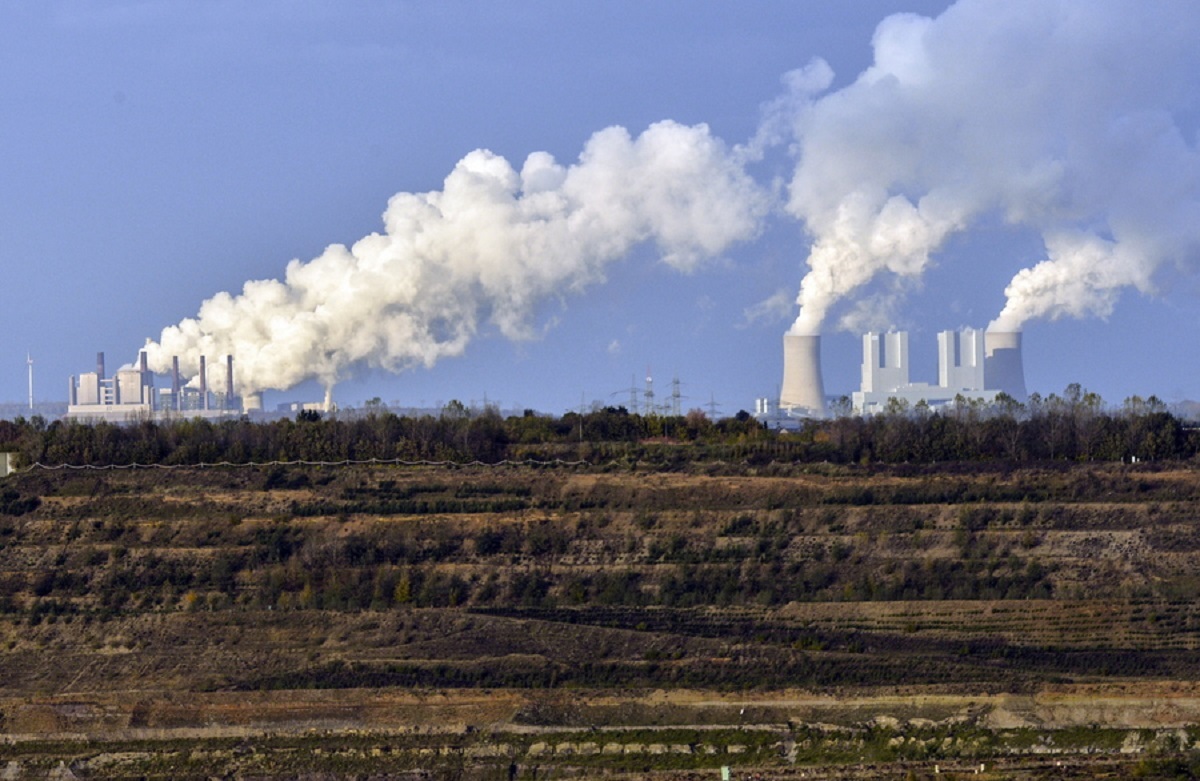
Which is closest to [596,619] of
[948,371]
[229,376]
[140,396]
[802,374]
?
[229,376]

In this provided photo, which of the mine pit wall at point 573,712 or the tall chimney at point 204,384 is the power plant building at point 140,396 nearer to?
the tall chimney at point 204,384

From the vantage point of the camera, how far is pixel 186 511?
67.1m

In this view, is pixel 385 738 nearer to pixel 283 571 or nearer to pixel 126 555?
pixel 283 571

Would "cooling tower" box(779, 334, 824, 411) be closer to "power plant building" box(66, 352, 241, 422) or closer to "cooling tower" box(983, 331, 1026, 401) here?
"cooling tower" box(983, 331, 1026, 401)

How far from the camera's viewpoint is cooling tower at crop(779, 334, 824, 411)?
137625mm

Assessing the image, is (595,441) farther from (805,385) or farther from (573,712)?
(805,385)

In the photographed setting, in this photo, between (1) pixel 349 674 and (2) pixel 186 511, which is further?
(2) pixel 186 511

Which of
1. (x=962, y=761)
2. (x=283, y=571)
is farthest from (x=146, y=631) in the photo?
(x=962, y=761)

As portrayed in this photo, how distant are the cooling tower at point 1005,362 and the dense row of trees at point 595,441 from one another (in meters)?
65.6

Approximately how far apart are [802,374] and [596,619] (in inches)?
3454

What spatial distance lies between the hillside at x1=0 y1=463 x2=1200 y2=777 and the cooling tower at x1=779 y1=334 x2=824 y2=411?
67120 mm

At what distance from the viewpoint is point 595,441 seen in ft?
271

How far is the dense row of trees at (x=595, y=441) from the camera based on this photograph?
249ft

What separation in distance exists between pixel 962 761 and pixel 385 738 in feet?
51.4
